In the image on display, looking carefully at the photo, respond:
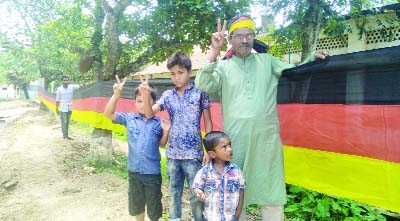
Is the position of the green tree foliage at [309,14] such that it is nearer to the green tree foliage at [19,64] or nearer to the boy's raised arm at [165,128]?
the boy's raised arm at [165,128]

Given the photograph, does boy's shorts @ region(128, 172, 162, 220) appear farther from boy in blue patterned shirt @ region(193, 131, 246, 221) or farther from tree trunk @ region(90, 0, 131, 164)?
tree trunk @ region(90, 0, 131, 164)

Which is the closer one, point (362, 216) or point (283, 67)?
point (283, 67)

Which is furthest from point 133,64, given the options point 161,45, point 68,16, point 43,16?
point 43,16

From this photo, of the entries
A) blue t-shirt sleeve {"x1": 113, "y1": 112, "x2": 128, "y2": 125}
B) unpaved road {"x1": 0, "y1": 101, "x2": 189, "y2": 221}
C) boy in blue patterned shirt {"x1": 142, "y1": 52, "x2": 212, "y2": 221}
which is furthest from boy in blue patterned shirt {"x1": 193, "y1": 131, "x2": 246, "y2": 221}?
unpaved road {"x1": 0, "y1": 101, "x2": 189, "y2": 221}

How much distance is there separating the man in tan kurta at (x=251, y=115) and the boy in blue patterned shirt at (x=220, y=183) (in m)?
0.08

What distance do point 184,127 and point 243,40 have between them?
83 centimetres

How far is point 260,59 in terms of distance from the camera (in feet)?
8.68

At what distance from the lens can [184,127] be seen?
115 inches

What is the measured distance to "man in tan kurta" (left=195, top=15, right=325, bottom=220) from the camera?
254 centimetres

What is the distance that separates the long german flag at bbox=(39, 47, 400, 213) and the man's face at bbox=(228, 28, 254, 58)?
405 millimetres

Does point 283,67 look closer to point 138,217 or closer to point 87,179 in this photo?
point 138,217

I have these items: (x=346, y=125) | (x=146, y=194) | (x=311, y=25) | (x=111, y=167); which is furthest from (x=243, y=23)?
(x=111, y=167)

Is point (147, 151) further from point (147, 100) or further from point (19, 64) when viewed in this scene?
point (19, 64)

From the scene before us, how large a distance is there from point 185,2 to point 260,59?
2888 mm
